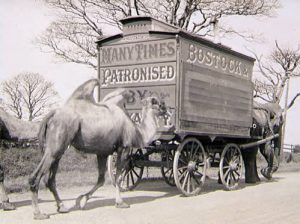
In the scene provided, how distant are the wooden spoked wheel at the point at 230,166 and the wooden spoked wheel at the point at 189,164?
1102 mm

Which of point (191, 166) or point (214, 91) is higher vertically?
point (214, 91)

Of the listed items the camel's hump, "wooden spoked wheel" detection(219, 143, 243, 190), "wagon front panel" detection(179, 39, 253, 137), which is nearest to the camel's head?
"wagon front panel" detection(179, 39, 253, 137)

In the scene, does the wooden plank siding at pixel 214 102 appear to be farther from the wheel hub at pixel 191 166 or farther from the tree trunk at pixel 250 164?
the tree trunk at pixel 250 164

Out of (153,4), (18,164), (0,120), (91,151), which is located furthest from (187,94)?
(153,4)

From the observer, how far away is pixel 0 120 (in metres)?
9.98

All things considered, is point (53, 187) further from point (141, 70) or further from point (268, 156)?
point (268, 156)

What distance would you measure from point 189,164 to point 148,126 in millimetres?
1755

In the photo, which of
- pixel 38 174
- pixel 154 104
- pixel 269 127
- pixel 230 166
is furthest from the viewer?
pixel 269 127

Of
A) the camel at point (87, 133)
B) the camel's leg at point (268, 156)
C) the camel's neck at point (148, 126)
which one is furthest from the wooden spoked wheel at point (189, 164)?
the camel's leg at point (268, 156)

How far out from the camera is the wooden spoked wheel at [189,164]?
1200 centimetres

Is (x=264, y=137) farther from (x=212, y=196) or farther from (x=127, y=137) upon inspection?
(x=127, y=137)

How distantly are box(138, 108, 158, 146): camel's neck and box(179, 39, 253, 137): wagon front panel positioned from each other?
0.80 metres

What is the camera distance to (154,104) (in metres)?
11.4

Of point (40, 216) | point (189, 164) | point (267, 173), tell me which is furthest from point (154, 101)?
point (267, 173)
